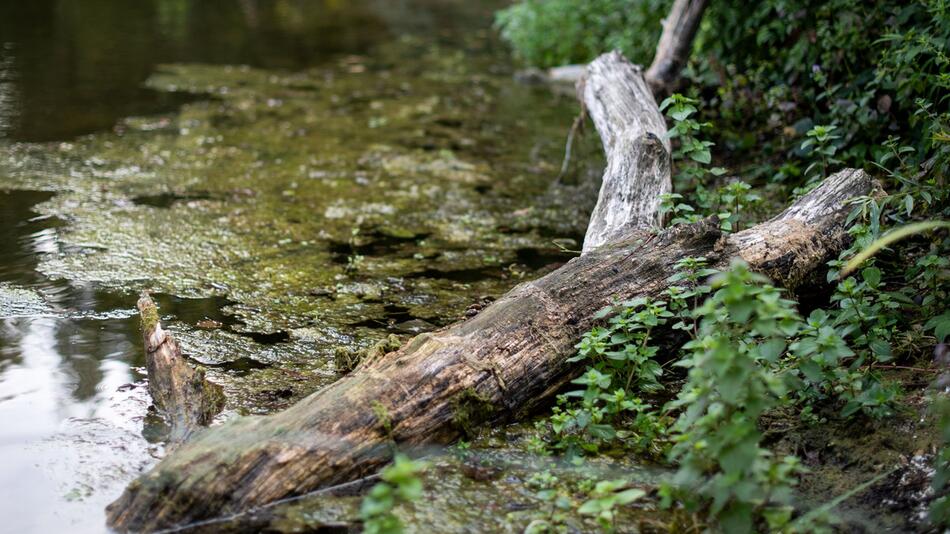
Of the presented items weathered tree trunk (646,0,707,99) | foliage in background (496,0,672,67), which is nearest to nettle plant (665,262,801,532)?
weathered tree trunk (646,0,707,99)

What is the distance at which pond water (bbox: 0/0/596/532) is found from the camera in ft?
10.2

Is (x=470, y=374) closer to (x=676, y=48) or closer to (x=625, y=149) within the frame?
(x=625, y=149)

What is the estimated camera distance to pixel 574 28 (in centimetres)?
938

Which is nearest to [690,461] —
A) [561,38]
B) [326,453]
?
[326,453]

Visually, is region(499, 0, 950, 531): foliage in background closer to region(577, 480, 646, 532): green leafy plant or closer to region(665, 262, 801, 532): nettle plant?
region(665, 262, 801, 532): nettle plant

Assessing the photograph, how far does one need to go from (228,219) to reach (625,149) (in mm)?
2296

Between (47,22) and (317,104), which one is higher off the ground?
(47,22)

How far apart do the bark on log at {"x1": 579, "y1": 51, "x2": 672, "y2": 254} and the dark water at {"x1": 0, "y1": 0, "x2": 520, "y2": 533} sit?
1.77 m

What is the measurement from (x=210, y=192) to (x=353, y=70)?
4596 millimetres

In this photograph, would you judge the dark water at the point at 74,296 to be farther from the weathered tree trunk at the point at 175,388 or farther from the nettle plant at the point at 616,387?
the nettle plant at the point at 616,387

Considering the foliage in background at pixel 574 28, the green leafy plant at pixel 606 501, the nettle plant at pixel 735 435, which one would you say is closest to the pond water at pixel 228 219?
the foliage in background at pixel 574 28

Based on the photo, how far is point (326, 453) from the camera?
2.53 metres

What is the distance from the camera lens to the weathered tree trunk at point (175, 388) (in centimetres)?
282

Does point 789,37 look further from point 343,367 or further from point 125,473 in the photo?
point 125,473
